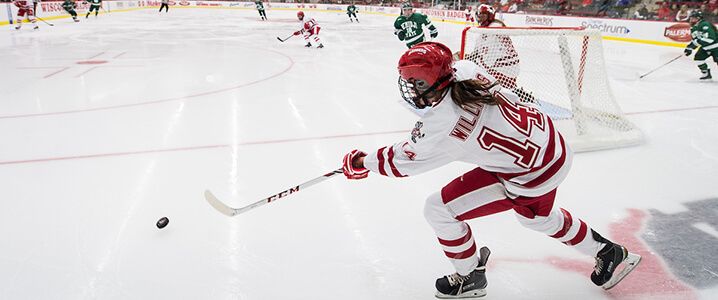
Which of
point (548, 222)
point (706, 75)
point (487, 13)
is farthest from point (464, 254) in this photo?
point (706, 75)

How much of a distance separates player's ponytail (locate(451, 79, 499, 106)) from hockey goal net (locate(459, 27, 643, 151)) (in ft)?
7.33

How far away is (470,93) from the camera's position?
1269 mm

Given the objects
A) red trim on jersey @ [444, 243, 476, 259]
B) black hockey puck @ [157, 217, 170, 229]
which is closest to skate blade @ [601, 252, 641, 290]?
red trim on jersey @ [444, 243, 476, 259]

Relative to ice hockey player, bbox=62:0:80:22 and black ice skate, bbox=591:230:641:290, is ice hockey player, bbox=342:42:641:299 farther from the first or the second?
ice hockey player, bbox=62:0:80:22

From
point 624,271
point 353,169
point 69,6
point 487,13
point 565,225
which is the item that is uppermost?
point 487,13

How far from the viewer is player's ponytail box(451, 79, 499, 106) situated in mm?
1262

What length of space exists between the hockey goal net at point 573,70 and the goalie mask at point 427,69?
2.26 meters

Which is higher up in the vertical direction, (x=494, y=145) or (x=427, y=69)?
(x=427, y=69)

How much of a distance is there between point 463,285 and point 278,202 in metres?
1.21

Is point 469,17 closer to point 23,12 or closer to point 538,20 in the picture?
point 538,20

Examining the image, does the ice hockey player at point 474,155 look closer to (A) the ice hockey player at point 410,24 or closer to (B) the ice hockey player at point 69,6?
(A) the ice hockey player at point 410,24

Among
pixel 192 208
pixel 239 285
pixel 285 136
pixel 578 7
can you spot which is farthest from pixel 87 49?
pixel 578 7

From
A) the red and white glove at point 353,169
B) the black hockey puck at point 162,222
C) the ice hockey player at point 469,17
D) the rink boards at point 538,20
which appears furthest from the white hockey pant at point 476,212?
the ice hockey player at point 469,17

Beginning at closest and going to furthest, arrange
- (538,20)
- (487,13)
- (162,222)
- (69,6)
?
1. (162,222)
2. (487,13)
3. (538,20)
4. (69,6)
